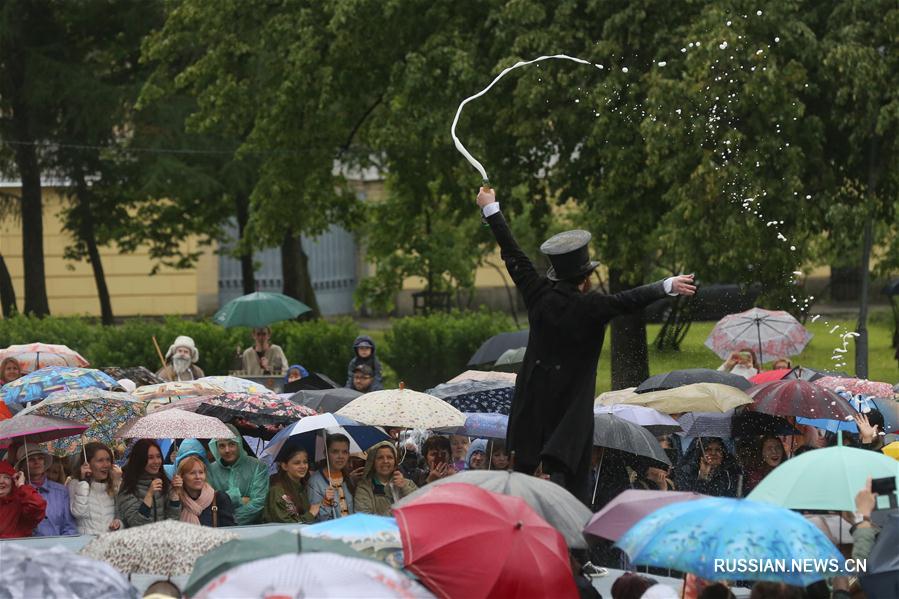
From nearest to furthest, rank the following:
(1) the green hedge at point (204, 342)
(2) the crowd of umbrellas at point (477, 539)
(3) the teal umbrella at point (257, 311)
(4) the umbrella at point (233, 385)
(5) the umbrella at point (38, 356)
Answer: (2) the crowd of umbrellas at point (477, 539) → (4) the umbrella at point (233, 385) → (5) the umbrella at point (38, 356) → (3) the teal umbrella at point (257, 311) → (1) the green hedge at point (204, 342)

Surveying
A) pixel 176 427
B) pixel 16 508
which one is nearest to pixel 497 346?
pixel 176 427

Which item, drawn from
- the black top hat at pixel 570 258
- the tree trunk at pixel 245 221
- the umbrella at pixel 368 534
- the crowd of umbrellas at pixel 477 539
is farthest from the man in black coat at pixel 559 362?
the tree trunk at pixel 245 221

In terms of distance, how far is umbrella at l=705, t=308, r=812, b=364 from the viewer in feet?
50.6

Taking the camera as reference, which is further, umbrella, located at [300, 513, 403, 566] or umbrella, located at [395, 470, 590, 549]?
umbrella, located at [395, 470, 590, 549]

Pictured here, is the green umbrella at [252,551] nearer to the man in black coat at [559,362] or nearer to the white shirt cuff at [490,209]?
the man in black coat at [559,362]

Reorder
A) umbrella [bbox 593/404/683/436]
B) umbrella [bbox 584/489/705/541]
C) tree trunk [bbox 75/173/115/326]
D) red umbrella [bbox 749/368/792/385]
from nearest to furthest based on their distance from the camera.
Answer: umbrella [bbox 584/489/705/541]
umbrella [bbox 593/404/683/436]
red umbrella [bbox 749/368/792/385]
tree trunk [bbox 75/173/115/326]

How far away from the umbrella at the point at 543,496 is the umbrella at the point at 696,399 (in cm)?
477

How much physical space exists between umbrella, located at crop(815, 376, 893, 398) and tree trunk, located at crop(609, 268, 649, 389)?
337 inches

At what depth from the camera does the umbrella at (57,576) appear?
549cm

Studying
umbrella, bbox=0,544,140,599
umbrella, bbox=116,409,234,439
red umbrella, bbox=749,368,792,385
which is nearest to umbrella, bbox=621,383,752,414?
red umbrella, bbox=749,368,792,385

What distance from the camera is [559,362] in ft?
25.8

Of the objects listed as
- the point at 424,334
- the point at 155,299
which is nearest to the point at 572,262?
the point at 424,334

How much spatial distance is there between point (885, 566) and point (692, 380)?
6911 millimetres

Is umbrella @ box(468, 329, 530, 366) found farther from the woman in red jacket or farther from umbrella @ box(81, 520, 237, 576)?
umbrella @ box(81, 520, 237, 576)
